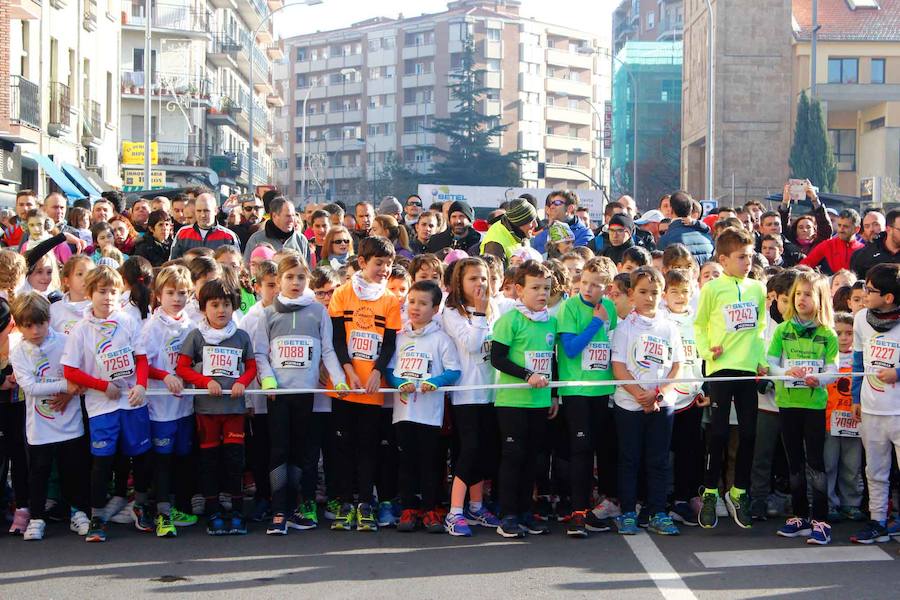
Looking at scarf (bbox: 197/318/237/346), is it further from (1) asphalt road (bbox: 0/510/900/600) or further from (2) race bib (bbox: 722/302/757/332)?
(2) race bib (bbox: 722/302/757/332)

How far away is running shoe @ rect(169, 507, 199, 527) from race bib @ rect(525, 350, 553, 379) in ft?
8.40

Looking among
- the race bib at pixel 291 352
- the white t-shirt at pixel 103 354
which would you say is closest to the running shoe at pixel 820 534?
the race bib at pixel 291 352

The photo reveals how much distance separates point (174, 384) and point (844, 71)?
67520mm

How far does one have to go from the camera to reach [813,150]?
63.7 meters

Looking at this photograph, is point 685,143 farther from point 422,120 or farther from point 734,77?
point 422,120

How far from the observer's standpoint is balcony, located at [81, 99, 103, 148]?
4238cm

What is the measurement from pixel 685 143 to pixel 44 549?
7575 cm

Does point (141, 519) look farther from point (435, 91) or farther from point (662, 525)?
point (435, 91)

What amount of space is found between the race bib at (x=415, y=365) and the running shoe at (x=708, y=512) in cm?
211

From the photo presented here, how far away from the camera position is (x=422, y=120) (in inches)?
5027

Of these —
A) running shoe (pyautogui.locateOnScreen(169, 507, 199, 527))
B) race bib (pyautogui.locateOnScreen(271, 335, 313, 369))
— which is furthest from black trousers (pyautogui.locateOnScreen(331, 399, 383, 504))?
running shoe (pyautogui.locateOnScreen(169, 507, 199, 527))

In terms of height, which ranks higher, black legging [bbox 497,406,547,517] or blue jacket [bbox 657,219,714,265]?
blue jacket [bbox 657,219,714,265]

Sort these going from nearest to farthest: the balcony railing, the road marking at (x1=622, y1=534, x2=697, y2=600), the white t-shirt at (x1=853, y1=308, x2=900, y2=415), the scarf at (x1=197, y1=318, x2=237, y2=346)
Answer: the road marking at (x1=622, y1=534, x2=697, y2=600) < the white t-shirt at (x1=853, y1=308, x2=900, y2=415) < the scarf at (x1=197, y1=318, x2=237, y2=346) < the balcony railing

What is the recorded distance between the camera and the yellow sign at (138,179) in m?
44.6
